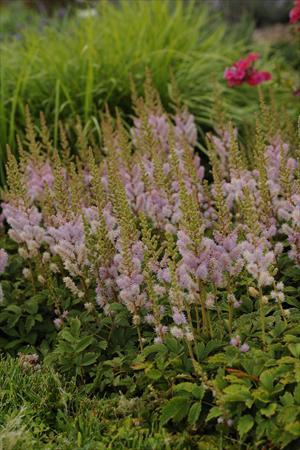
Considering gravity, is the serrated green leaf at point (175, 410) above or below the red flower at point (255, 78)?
below

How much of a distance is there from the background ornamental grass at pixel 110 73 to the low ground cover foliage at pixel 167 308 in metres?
1.54

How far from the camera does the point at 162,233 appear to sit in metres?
3.98

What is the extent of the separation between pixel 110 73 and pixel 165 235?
3371mm

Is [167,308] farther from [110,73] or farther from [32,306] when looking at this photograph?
[110,73]

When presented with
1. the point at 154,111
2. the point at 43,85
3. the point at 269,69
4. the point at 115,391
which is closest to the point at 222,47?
the point at 269,69

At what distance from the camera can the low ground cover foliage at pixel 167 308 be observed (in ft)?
9.64

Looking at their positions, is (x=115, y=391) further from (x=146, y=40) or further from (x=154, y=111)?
(x=146, y=40)

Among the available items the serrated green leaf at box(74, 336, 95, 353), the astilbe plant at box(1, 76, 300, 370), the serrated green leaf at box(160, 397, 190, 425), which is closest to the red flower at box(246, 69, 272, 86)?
the astilbe plant at box(1, 76, 300, 370)

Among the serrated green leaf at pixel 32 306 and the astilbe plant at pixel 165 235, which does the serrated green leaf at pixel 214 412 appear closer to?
the astilbe plant at pixel 165 235

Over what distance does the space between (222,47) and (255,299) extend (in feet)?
13.9

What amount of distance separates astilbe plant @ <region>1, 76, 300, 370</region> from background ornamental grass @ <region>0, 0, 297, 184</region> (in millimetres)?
1286

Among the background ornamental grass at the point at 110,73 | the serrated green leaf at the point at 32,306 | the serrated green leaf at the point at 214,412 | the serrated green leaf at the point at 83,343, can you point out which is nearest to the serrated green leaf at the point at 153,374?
the serrated green leaf at the point at 214,412

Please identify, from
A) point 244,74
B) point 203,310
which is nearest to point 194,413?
point 203,310

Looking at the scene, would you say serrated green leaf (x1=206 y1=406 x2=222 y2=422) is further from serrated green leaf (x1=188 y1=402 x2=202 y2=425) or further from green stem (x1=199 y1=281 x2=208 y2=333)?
green stem (x1=199 y1=281 x2=208 y2=333)
